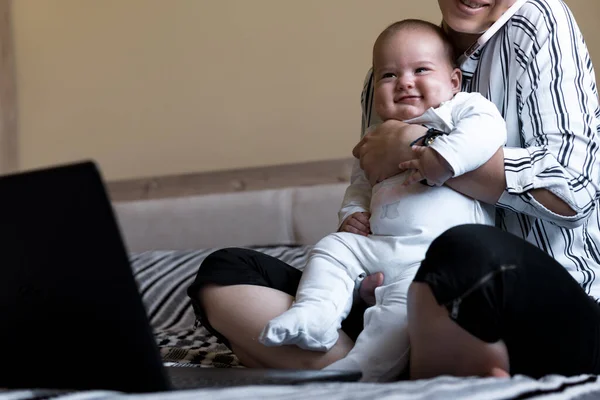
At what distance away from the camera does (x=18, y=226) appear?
0.73m

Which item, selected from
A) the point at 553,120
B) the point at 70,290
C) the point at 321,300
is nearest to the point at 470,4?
the point at 553,120

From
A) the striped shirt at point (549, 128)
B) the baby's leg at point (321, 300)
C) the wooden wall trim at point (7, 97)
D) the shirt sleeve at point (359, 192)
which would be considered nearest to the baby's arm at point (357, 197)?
the shirt sleeve at point (359, 192)

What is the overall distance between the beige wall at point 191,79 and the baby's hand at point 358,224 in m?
1.10

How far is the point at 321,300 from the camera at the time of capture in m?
1.08

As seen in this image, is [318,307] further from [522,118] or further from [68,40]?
[68,40]

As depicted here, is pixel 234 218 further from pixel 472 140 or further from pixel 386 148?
pixel 472 140

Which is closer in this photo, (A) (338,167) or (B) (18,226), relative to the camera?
(B) (18,226)

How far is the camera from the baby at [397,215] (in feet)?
3.36

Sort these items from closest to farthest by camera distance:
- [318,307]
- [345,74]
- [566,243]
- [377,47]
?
[318,307] → [566,243] → [377,47] → [345,74]

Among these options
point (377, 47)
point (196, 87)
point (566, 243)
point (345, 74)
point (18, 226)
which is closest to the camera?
point (18, 226)

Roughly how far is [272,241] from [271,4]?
72 centimetres

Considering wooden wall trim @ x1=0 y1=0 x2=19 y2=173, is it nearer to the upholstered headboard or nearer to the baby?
the upholstered headboard

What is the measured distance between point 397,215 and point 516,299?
1.11ft

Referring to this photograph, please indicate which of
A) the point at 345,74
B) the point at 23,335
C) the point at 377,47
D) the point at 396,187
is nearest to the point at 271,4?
the point at 345,74
